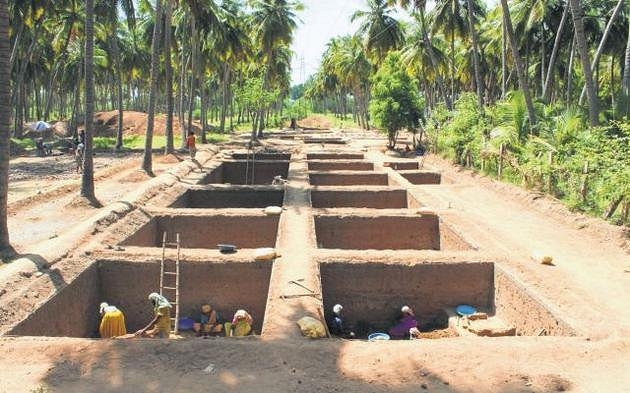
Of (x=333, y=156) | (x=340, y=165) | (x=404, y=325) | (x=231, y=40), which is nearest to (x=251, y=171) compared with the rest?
(x=340, y=165)

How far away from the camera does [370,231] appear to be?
14.3 metres

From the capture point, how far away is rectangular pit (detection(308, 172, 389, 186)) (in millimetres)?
21875

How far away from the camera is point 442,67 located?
3994 centimetres

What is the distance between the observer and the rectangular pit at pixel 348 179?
71.8ft

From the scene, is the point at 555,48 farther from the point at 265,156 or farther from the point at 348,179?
the point at 265,156

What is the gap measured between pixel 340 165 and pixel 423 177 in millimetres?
4319

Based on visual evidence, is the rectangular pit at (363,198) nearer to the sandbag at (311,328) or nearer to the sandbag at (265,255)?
the sandbag at (265,255)

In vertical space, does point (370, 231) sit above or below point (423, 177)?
below

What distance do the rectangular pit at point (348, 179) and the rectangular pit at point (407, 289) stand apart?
37.3ft

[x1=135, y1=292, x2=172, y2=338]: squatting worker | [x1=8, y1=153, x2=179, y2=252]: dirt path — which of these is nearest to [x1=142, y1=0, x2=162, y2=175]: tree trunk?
[x1=8, y1=153, x2=179, y2=252]: dirt path

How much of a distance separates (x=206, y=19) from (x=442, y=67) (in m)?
19.2

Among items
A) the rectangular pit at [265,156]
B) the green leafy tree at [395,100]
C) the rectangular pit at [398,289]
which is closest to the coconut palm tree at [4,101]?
the rectangular pit at [398,289]

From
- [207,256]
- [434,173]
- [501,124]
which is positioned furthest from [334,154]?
[207,256]

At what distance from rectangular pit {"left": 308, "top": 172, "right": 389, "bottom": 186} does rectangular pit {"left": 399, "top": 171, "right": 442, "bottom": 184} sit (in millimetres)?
1258
